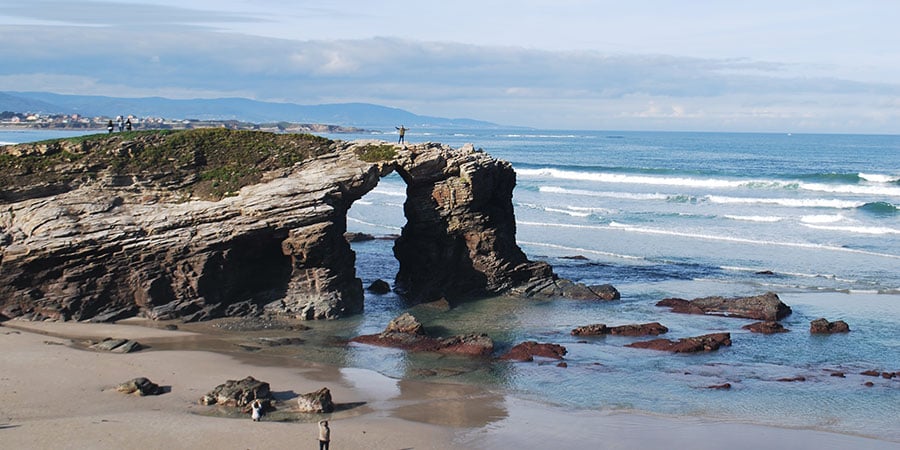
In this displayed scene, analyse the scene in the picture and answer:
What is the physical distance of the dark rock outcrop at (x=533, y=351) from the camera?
82.4ft

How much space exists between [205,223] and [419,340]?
7.83 m

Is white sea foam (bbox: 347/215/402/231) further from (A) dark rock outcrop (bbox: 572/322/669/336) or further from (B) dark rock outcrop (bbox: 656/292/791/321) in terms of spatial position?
(A) dark rock outcrop (bbox: 572/322/669/336)

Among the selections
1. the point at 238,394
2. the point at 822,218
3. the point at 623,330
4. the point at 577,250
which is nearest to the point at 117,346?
the point at 238,394

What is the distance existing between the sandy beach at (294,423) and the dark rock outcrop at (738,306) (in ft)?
36.9

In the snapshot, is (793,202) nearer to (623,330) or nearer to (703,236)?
(703,236)

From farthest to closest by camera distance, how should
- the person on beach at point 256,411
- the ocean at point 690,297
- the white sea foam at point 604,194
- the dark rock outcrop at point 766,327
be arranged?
the white sea foam at point 604,194
the dark rock outcrop at point 766,327
the ocean at point 690,297
the person on beach at point 256,411

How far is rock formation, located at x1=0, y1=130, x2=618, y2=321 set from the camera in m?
27.3

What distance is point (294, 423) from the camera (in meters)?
19.0

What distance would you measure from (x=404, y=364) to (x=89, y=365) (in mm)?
8148

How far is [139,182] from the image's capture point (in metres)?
29.2

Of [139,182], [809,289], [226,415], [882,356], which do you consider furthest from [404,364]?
[809,289]

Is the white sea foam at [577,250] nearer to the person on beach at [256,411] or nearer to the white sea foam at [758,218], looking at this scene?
the white sea foam at [758,218]

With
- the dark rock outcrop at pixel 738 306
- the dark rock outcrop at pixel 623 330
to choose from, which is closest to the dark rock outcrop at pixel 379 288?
the dark rock outcrop at pixel 623 330

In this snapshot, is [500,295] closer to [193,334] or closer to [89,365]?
[193,334]
